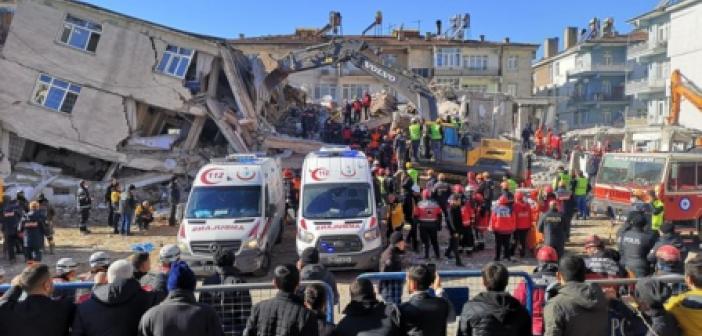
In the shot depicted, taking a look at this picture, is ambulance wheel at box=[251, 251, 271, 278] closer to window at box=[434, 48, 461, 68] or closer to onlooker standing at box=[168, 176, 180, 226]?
onlooker standing at box=[168, 176, 180, 226]

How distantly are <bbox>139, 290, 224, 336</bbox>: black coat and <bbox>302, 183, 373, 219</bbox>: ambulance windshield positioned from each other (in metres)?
8.28

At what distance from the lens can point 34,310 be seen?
173 inches

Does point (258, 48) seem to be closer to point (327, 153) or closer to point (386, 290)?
point (327, 153)

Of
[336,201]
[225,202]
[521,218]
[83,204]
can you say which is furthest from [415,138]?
[83,204]

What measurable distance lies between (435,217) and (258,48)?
142 ft

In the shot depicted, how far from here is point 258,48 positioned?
53.1 meters

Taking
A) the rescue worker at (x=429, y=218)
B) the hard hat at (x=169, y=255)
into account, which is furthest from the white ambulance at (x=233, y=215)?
the hard hat at (x=169, y=255)

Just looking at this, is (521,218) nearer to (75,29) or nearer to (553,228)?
(553,228)

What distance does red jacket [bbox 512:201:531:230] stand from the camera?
12.9 m

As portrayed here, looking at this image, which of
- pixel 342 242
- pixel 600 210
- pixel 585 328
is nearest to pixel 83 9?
pixel 342 242

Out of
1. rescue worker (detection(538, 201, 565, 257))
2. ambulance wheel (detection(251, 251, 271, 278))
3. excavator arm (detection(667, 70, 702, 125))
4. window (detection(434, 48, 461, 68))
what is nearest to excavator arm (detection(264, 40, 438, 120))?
rescue worker (detection(538, 201, 565, 257))

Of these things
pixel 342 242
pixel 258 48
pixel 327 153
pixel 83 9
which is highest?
pixel 258 48

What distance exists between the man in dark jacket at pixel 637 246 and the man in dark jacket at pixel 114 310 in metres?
6.77

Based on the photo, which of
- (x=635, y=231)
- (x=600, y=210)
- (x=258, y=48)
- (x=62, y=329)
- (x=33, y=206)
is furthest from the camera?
(x=258, y=48)
